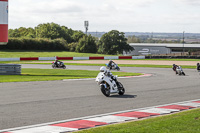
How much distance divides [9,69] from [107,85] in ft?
56.7

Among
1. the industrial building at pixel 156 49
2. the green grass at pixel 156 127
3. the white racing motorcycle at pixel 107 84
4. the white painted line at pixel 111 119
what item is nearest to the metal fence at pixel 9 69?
the white racing motorcycle at pixel 107 84

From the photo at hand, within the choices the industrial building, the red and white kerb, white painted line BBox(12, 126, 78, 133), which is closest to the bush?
the industrial building

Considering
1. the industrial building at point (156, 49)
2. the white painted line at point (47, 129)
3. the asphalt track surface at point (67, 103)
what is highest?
the industrial building at point (156, 49)

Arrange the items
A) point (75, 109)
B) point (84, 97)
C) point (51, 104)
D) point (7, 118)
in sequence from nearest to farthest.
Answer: point (7, 118) → point (75, 109) → point (51, 104) → point (84, 97)

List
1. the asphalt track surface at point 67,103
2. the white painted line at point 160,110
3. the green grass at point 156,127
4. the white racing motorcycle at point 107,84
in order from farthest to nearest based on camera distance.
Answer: the white racing motorcycle at point 107,84
the white painted line at point 160,110
the asphalt track surface at point 67,103
the green grass at point 156,127

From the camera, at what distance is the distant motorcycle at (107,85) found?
1734 centimetres

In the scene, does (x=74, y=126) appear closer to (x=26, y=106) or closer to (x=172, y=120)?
(x=172, y=120)

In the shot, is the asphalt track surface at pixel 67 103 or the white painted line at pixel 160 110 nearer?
the asphalt track surface at pixel 67 103

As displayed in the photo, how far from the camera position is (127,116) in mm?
12258

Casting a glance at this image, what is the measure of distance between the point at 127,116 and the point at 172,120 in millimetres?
1748

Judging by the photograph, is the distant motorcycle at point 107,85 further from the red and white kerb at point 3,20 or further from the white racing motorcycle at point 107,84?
the red and white kerb at point 3,20

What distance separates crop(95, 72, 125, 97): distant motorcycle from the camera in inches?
683

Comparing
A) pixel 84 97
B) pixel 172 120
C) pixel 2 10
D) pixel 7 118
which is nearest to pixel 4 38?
pixel 2 10

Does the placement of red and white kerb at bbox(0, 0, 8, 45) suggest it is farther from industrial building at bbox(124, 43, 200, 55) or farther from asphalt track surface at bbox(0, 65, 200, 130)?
industrial building at bbox(124, 43, 200, 55)
